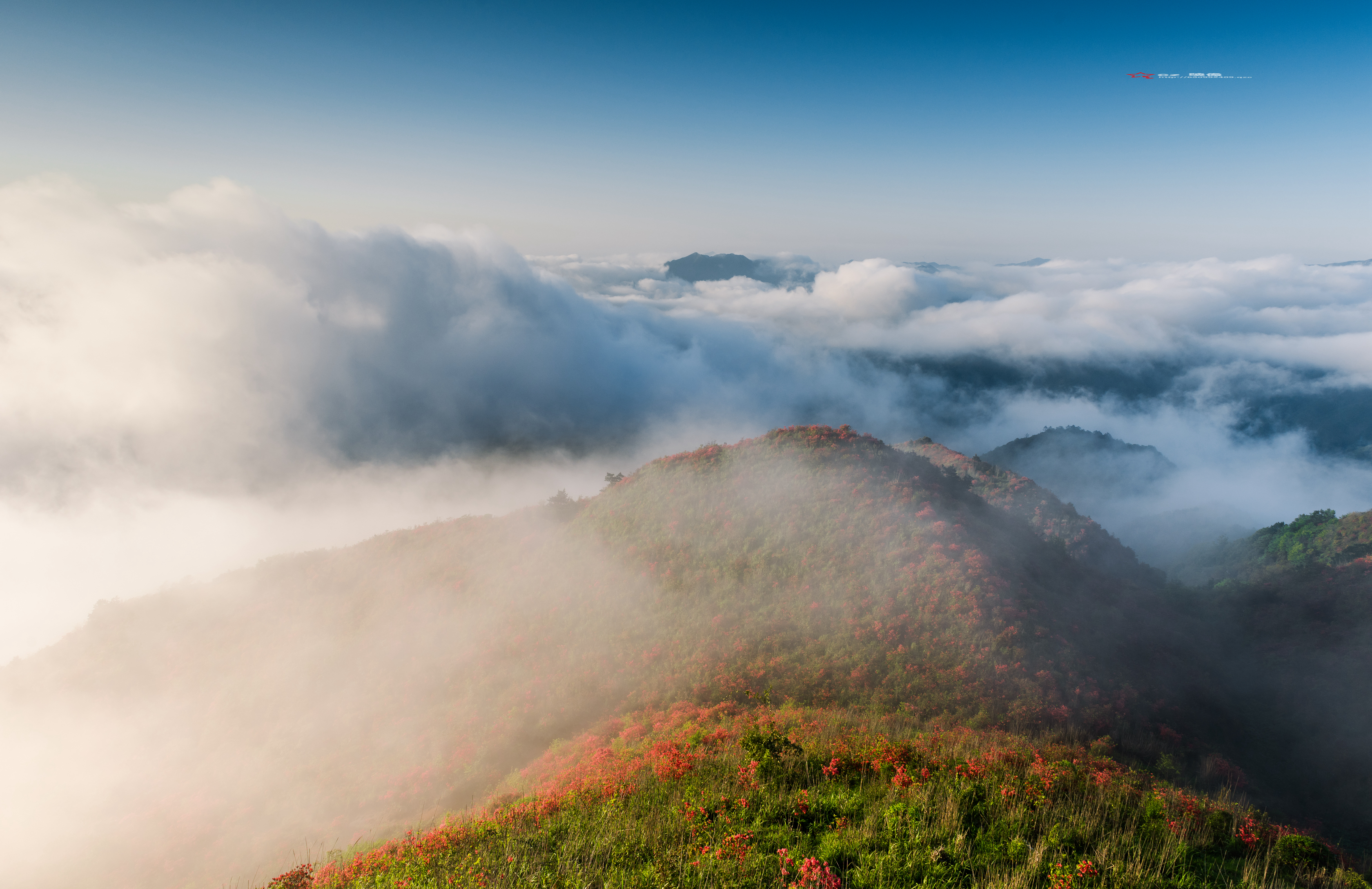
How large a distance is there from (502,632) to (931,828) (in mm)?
27888

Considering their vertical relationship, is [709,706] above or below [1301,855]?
below

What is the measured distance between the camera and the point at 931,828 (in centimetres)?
940

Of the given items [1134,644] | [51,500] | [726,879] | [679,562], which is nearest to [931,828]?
[726,879]

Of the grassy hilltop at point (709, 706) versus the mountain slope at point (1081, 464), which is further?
the mountain slope at point (1081, 464)

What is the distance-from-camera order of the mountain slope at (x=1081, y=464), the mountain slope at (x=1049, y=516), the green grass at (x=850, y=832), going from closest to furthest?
the green grass at (x=850, y=832) < the mountain slope at (x=1049, y=516) < the mountain slope at (x=1081, y=464)

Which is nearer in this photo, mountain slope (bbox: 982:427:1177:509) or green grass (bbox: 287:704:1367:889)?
green grass (bbox: 287:704:1367:889)

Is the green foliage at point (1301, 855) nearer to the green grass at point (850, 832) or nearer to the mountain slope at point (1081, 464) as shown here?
the green grass at point (850, 832)

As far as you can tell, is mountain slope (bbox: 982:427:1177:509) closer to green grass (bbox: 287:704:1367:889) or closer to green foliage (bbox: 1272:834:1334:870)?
green foliage (bbox: 1272:834:1334:870)

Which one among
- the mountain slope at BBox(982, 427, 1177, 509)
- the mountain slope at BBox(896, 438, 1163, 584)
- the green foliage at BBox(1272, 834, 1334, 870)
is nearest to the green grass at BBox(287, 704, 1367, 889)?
the green foliage at BBox(1272, 834, 1334, 870)

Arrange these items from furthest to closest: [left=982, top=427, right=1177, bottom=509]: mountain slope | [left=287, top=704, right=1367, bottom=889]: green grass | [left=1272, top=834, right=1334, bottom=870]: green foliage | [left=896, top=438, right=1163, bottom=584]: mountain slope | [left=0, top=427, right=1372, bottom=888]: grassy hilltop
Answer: [left=982, top=427, right=1177, bottom=509]: mountain slope → [left=896, top=438, right=1163, bottom=584]: mountain slope → [left=1272, top=834, right=1334, bottom=870]: green foliage → [left=0, top=427, right=1372, bottom=888]: grassy hilltop → [left=287, top=704, right=1367, bottom=889]: green grass

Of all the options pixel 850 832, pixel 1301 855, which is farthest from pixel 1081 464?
pixel 850 832

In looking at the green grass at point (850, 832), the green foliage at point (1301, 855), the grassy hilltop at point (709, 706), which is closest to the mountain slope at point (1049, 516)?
the grassy hilltop at point (709, 706)

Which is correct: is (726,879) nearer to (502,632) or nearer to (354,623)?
(502,632)

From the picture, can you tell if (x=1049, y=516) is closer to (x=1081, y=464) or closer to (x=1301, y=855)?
(x=1301, y=855)
